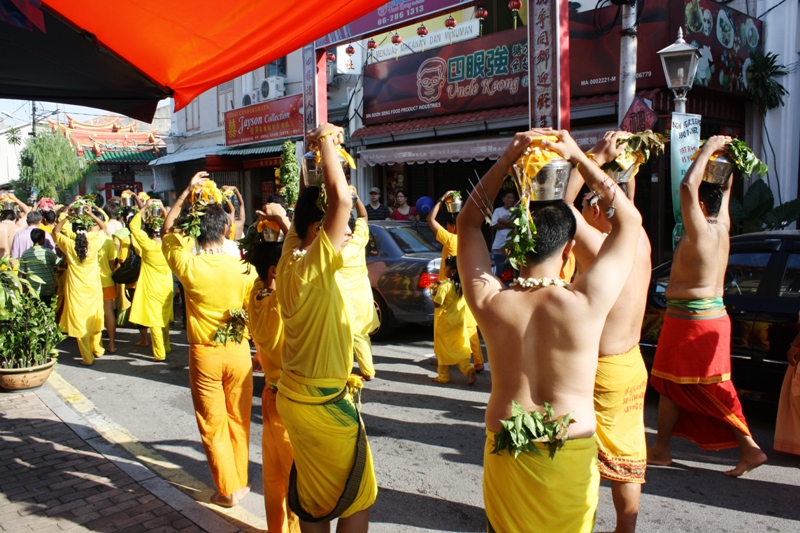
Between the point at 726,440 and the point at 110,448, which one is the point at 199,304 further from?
the point at 726,440

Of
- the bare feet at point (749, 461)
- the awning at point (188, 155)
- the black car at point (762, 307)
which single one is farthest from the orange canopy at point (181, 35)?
the awning at point (188, 155)

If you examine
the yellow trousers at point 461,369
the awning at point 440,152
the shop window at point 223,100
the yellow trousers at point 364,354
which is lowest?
the yellow trousers at point 461,369

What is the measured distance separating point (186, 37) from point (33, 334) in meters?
4.70

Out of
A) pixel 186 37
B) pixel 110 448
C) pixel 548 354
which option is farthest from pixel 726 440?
pixel 110 448

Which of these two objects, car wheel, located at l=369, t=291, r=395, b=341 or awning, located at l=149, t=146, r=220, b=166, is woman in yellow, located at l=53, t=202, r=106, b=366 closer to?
car wheel, located at l=369, t=291, r=395, b=341

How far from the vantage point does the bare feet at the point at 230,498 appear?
4.34 metres

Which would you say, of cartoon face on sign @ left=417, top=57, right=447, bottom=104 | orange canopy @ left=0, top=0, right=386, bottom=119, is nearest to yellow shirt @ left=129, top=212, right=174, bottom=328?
orange canopy @ left=0, top=0, right=386, bottom=119

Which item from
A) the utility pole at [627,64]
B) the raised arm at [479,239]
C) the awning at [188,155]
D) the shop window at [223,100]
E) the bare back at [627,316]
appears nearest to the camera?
the raised arm at [479,239]

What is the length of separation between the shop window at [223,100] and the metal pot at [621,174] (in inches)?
838

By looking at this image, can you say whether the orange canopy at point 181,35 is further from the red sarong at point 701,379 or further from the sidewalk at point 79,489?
the red sarong at point 701,379

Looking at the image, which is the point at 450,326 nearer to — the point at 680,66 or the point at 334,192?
the point at 334,192

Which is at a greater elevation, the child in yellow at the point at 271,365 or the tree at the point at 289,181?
the tree at the point at 289,181

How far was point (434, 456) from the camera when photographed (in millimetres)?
5160

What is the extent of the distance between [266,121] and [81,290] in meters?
12.4
